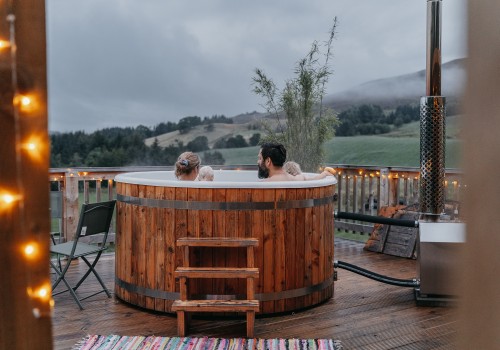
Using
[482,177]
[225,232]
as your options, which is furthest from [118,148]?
[482,177]

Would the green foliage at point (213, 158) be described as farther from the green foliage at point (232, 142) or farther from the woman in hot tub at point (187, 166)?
the woman in hot tub at point (187, 166)

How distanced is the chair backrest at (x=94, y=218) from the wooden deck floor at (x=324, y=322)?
0.55 m

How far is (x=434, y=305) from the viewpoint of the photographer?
156 inches

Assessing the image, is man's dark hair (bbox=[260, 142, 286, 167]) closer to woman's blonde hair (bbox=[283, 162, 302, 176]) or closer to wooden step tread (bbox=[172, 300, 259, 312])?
woman's blonde hair (bbox=[283, 162, 302, 176])

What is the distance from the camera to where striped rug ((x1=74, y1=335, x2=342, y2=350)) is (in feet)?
9.96

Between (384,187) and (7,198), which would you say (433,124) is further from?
(7,198)

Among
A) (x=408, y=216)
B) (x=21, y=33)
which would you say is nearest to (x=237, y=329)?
(x=21, y=33)

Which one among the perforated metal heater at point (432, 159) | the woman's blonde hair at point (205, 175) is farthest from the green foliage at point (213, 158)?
the perforated metal heater at point (432, 159)

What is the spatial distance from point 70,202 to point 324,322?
3349 mm

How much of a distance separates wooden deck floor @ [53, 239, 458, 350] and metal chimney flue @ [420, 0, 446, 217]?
3.09 ft

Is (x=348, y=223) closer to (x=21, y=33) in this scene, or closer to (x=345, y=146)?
(x=345, y=146)

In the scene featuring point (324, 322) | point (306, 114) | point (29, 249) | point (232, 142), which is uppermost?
point (306, 114)

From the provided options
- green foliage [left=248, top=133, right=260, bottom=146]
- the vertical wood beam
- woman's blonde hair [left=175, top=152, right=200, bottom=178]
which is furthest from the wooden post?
green foliage [left=248, top=133, right=260, bottom=146]

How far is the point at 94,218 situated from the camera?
4.01 meters
